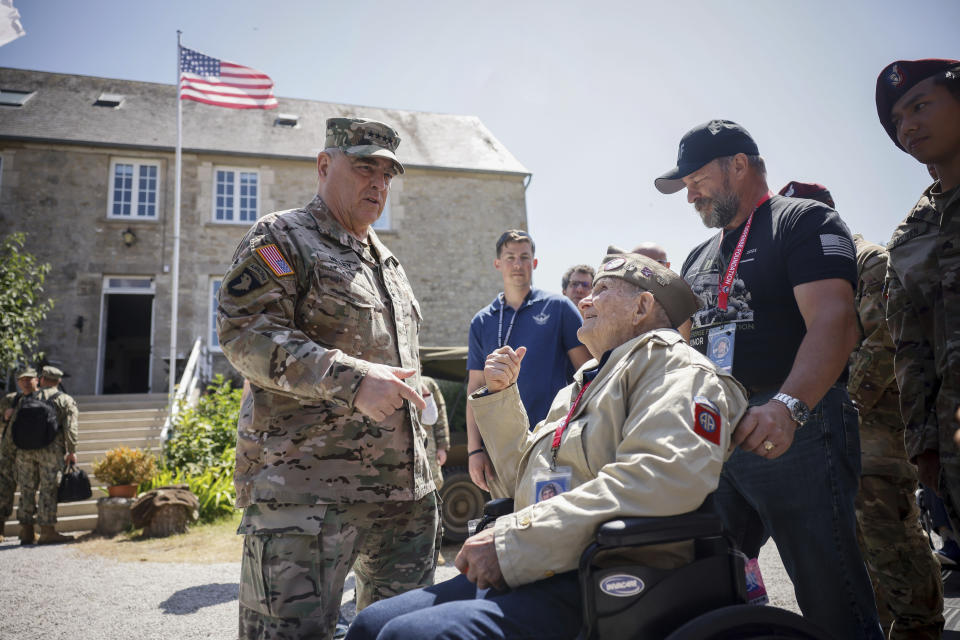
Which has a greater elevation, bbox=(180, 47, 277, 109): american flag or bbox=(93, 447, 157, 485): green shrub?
bbox=(180, 47, 277, 109): american flag

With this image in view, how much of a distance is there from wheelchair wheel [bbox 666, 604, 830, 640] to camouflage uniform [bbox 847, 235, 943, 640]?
1614 millimetres

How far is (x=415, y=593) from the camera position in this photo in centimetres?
193

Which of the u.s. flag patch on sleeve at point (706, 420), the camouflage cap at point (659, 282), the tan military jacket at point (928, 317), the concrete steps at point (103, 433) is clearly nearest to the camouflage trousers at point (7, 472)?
the concrete steps at point (103, 433)

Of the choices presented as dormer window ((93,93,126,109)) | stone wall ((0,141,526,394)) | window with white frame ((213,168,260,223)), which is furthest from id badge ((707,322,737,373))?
dormer window ((93,93,126,109))

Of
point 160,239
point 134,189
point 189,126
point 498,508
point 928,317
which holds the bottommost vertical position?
point 498,508

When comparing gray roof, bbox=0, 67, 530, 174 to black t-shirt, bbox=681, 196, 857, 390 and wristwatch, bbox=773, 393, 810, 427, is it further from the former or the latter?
wristwatch, bbox=773, 393, 810, 427

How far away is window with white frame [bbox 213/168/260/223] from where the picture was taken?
18.3m

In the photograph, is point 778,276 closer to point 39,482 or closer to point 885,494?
point 885,494

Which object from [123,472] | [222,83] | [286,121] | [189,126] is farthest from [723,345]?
[286,121]

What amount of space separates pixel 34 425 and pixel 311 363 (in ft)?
30.3

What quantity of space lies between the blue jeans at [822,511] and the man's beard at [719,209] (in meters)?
0.80

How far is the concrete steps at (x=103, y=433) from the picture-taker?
9.48 meters

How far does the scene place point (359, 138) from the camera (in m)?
2.57

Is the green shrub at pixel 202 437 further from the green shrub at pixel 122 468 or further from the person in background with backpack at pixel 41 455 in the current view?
the person in background with backpack at pixel 41 455
